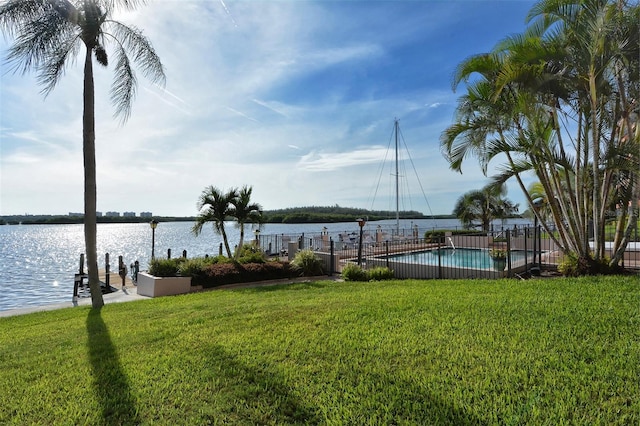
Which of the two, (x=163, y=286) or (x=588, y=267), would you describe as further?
(x=163, y=286)

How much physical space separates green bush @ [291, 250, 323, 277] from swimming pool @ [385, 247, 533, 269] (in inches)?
96.1

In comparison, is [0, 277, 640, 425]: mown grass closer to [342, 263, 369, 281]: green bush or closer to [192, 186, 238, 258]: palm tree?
[342, 263, 369, 281]: green bush

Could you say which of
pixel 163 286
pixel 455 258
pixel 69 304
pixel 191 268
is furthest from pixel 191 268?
pixel 455 258

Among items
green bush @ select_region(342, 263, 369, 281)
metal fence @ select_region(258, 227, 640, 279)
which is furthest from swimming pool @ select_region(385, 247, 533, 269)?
green bush @ select_region(342, 263, 369, 281)

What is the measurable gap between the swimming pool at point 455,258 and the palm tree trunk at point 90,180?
8530 millimetres

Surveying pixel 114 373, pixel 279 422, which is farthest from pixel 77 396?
pixel 279 422

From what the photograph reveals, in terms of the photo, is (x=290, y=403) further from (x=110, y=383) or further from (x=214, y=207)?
(x=214, y=207)

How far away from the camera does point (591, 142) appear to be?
768 centimetres

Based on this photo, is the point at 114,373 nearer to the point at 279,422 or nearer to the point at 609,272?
the point at 279,422

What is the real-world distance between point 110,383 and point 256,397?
4.80ft

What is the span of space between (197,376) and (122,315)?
4572mm

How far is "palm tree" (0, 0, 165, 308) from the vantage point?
7.78m

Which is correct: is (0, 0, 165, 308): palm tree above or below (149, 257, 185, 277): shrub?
above

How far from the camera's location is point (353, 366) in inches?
125
